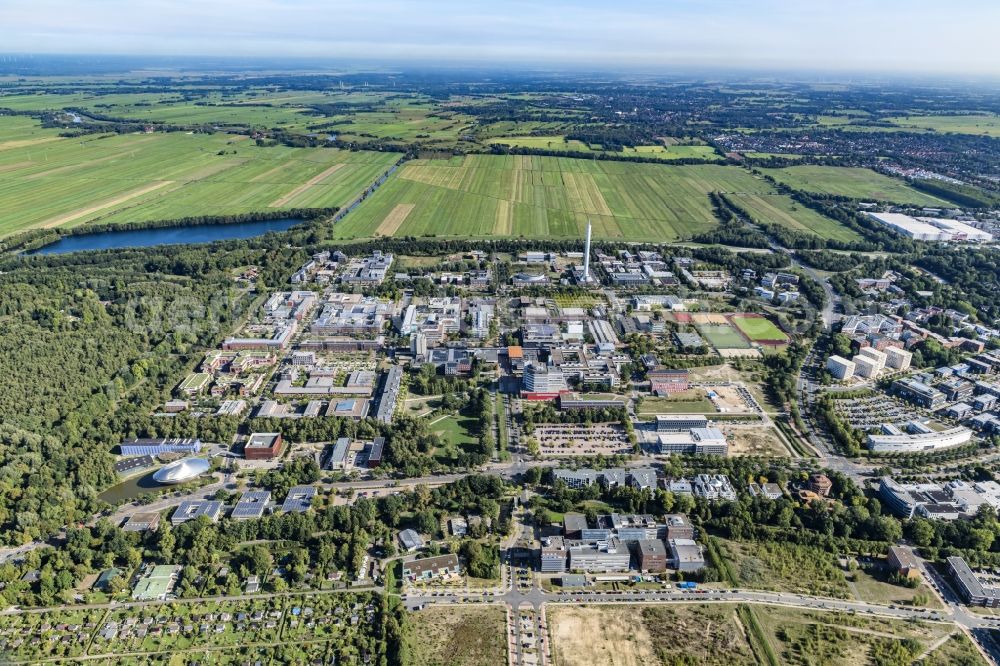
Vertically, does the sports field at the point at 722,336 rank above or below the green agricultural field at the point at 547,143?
below

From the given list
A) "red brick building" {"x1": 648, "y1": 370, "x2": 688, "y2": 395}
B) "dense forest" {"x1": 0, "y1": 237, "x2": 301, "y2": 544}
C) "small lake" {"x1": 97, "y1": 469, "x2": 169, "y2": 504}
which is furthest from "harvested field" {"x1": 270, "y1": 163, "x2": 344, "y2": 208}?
"red brick building" {"x1": 648, "y1": 370, "x2": 688, "y2": 395}

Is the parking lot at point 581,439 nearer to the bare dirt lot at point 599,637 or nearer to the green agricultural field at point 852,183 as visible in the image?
the bare dirt lot at point 599,637

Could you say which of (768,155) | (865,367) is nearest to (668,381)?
(865,367)

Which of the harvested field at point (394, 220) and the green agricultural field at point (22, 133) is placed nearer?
the harvested field at point (394, 220)

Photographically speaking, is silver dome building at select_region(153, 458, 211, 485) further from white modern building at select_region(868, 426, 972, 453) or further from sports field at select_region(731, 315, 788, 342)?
sports field at select_region(731, 315, 788, 342)

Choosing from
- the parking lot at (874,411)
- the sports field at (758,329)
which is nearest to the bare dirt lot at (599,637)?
the parking lot at (874,411)

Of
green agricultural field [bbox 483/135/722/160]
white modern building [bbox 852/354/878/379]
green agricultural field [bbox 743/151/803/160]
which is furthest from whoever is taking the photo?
green agricultural field [bbox 483/135/722/160]

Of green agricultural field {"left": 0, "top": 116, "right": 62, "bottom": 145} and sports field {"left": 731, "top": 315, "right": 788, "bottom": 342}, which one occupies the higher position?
Result: green agricultural field {"left": 0, "top": 116, "right": 62, "bottom": 145}
